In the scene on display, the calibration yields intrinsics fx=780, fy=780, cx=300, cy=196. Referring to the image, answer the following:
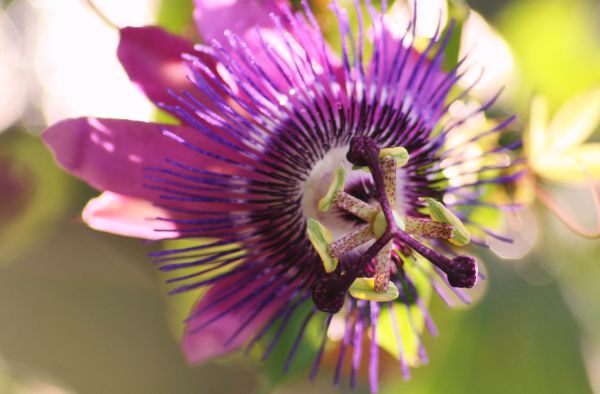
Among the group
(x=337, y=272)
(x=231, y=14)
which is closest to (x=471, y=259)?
(x=337, y=272)

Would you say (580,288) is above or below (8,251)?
below

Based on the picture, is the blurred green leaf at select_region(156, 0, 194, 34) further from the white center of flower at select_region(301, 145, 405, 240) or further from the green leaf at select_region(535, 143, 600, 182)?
the green leaf at select_region(535, 143, 600, 182)

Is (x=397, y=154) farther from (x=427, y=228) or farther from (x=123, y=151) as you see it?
(x=123, y=151)

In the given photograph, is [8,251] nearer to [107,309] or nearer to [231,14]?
[107,309]

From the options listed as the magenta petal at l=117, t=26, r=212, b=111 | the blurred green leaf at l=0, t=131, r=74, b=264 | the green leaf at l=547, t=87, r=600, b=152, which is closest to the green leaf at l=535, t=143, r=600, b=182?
the green leaf at l=547, t=87, r=600, b=152

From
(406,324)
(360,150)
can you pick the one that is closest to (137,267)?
(406,324)

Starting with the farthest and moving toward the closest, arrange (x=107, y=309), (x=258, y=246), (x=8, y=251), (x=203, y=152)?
(x=107, y=309) < (x=8, y=251) < (x=258, y=246) < (x=203, y=152)
